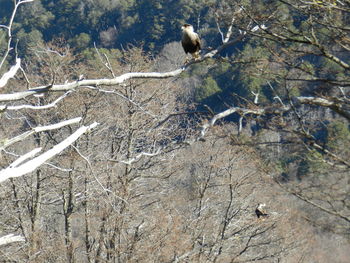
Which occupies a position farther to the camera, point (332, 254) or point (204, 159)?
point (332, 254)

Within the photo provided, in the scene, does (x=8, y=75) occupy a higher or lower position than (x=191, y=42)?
higher

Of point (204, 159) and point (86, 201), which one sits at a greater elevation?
point (86, 201)

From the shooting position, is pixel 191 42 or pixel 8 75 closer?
pixel 8 75

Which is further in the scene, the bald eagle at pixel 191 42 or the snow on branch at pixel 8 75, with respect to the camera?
the bald eagle at pixel 191 42

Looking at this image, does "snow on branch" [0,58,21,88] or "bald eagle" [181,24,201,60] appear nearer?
"snow on branch" [0,58,21,88]

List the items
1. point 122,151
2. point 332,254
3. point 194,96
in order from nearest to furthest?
point 122,151 → point 332,254 → point 194,96

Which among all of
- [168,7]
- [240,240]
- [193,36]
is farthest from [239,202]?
[168,7]

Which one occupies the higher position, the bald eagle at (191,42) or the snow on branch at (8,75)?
the snow on branch at (8,75)

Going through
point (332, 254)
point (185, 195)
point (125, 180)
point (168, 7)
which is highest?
point (125, 180)

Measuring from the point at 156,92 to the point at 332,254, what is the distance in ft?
27.0

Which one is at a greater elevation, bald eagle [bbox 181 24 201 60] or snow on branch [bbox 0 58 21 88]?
snow on branch [bbox 0 58 21 88]

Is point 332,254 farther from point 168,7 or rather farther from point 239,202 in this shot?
point 168,7

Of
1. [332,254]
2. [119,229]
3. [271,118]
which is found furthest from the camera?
[332,254]

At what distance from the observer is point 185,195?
16.0 metres
